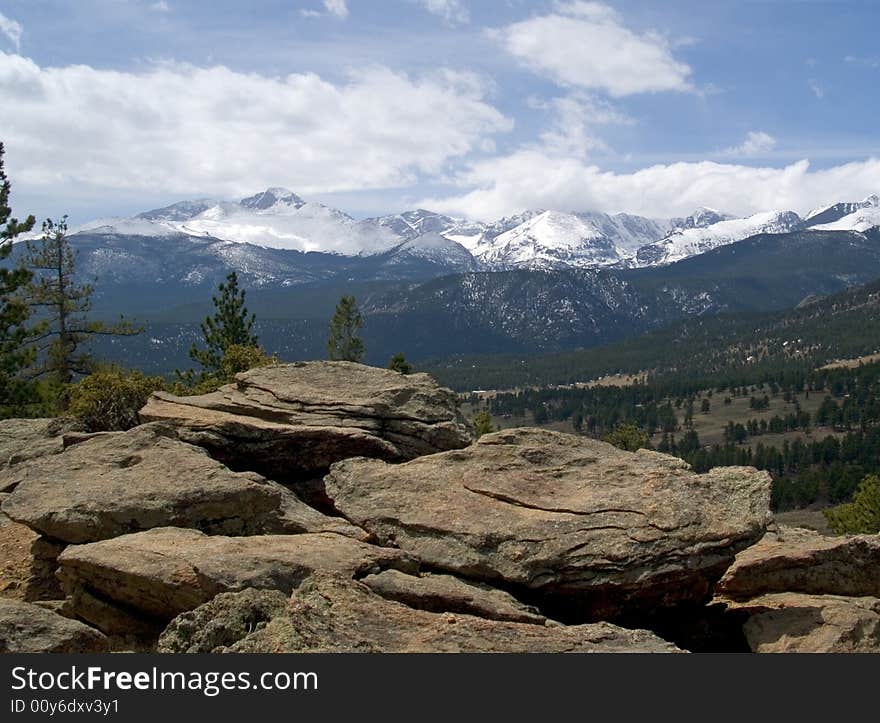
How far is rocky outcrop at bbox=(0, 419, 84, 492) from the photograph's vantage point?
104 ft

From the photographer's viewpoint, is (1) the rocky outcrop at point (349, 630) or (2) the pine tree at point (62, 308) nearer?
(1) the rocky outcrop at point (349, 630)

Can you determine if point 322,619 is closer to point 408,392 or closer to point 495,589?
point 495,589

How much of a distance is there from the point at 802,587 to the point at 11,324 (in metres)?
52.4

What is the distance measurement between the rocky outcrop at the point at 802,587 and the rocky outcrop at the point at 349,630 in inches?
208

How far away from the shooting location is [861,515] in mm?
81625

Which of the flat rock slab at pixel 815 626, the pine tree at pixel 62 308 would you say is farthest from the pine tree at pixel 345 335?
the flat rock slab at pixel 815 626

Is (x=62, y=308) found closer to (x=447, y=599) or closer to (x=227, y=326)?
(x=227, y=326)

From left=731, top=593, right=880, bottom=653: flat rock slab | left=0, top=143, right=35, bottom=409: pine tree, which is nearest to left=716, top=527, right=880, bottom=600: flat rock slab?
left=731, top=593, right=880, bottom=653: flat rock slab

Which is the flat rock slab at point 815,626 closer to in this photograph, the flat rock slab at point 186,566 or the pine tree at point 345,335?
the flat rock slab at point 186,566

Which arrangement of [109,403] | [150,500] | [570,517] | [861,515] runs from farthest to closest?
[861,515]
[109,403]
[150,500]
[570,517]

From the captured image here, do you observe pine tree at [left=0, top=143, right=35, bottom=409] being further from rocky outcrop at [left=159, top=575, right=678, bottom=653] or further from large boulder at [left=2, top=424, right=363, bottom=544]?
rocky outcrop at [left=159, top=575, right=678, bottom=653]

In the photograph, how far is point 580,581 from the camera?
21.4 meters

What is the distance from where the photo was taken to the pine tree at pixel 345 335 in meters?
108

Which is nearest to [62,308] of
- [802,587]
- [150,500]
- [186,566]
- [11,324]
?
[11,324]
